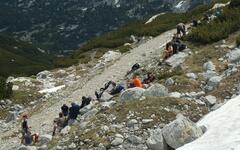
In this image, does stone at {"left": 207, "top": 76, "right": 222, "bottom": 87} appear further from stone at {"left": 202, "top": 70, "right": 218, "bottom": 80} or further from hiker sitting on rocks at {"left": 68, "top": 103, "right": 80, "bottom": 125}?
hiker sitting on rocks at {"left": 68, "top": 103, "right": 80, "bottom": 125}

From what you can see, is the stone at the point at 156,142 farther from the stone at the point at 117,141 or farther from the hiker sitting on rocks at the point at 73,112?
the hiker sitting on rocks at the point at 73,112

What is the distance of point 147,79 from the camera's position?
3138 centimetres

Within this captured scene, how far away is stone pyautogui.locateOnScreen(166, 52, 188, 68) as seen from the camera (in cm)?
3285

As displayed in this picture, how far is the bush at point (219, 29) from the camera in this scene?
3684 cm

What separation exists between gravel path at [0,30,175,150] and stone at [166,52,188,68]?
209 inches

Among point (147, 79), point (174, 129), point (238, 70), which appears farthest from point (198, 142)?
point (147, 79)

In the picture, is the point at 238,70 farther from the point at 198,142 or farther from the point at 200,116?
the point at 198,142

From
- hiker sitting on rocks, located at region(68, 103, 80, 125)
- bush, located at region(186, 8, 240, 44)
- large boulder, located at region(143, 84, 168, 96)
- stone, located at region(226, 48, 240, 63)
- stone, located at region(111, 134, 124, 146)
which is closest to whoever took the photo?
stone, located at region(111, 134, 124, 146)

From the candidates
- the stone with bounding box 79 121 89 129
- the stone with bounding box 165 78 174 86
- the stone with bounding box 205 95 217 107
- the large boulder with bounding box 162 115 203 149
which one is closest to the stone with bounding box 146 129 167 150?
the large boulder with bounding box 162 115 203 149

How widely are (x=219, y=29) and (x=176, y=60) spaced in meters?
5.58

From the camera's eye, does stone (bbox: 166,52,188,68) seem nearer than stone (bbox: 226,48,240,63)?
No

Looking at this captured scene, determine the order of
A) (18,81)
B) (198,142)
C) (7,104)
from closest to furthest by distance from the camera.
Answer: (198,142), (7,104), (18,81)

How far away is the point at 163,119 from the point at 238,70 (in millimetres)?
6388

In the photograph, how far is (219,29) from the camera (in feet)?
124
